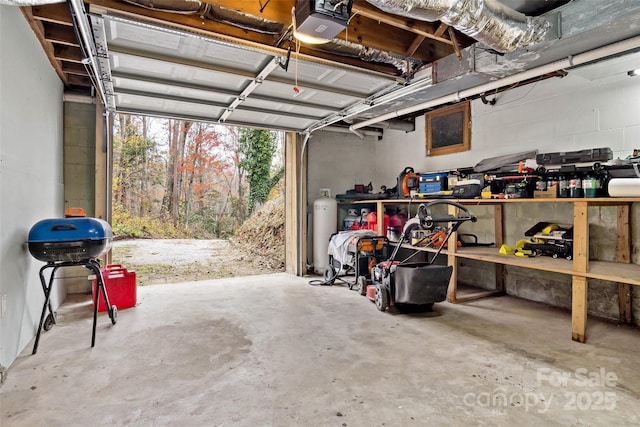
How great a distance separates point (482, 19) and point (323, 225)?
3.90 metres

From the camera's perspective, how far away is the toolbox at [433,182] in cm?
434

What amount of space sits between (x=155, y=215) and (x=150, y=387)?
34.2ft

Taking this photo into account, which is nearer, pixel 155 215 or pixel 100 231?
pixel 100 231

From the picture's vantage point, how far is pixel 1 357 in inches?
88.1

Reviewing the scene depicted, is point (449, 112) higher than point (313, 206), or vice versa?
point (449, 112)

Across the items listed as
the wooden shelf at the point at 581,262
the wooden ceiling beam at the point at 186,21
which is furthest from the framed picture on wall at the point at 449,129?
the wooden ceiling beam at the point at 186,21

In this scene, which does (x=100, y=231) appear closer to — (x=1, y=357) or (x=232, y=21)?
(x=1, y=357)

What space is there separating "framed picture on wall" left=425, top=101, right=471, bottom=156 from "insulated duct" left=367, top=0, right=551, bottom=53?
2363mm

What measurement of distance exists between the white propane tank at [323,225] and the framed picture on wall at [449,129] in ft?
6.05

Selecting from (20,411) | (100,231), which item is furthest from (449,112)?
(20,411)

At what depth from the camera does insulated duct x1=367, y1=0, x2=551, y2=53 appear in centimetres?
201

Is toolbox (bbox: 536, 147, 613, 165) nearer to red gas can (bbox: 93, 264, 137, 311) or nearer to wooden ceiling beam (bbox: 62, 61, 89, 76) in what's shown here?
red gas can (bbox: 93, 264, 137, 311)

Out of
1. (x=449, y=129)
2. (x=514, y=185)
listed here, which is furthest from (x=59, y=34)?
(x=449, y=129)

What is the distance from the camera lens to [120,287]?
379cm
